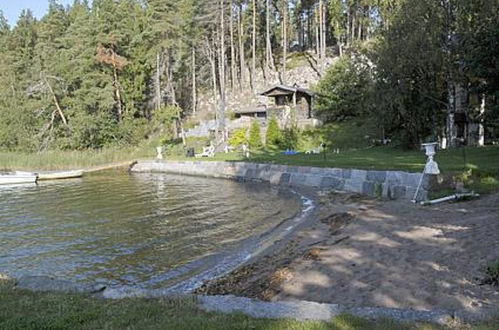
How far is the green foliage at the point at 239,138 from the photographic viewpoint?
3756cm

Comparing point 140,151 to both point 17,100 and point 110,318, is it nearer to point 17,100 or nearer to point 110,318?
point 17,100

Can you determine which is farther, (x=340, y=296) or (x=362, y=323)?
(x=340, y=296)

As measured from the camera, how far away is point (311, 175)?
20.5 meters

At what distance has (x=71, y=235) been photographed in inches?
508

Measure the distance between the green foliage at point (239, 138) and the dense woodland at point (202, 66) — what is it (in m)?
2.74

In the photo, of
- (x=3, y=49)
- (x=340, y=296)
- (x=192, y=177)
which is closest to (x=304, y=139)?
(x=192, y=177)

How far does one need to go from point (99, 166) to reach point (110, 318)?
3286 centimetres

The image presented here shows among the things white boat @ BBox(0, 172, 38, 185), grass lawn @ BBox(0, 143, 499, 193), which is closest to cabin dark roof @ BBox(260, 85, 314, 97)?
grass lawn @ BBox(0, 143, 499, 193)

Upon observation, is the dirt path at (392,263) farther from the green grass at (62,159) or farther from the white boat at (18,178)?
the green grass at (62,159)

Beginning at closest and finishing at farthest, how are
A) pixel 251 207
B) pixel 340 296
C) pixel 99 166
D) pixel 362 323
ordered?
pixel 362 323 < pixel 340 296 < pixel 251 207 < pixel 99 166

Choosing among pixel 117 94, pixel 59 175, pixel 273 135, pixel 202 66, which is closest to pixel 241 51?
pixel 202 66

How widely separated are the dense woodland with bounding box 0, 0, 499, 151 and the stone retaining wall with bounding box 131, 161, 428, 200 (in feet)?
24.3

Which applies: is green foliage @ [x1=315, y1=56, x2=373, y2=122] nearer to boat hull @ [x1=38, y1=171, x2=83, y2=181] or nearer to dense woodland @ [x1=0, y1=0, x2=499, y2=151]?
dense woodland @ [x1=0, y1=0, x2=499, y2=151]

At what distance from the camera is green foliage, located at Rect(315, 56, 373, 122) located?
133 ft
